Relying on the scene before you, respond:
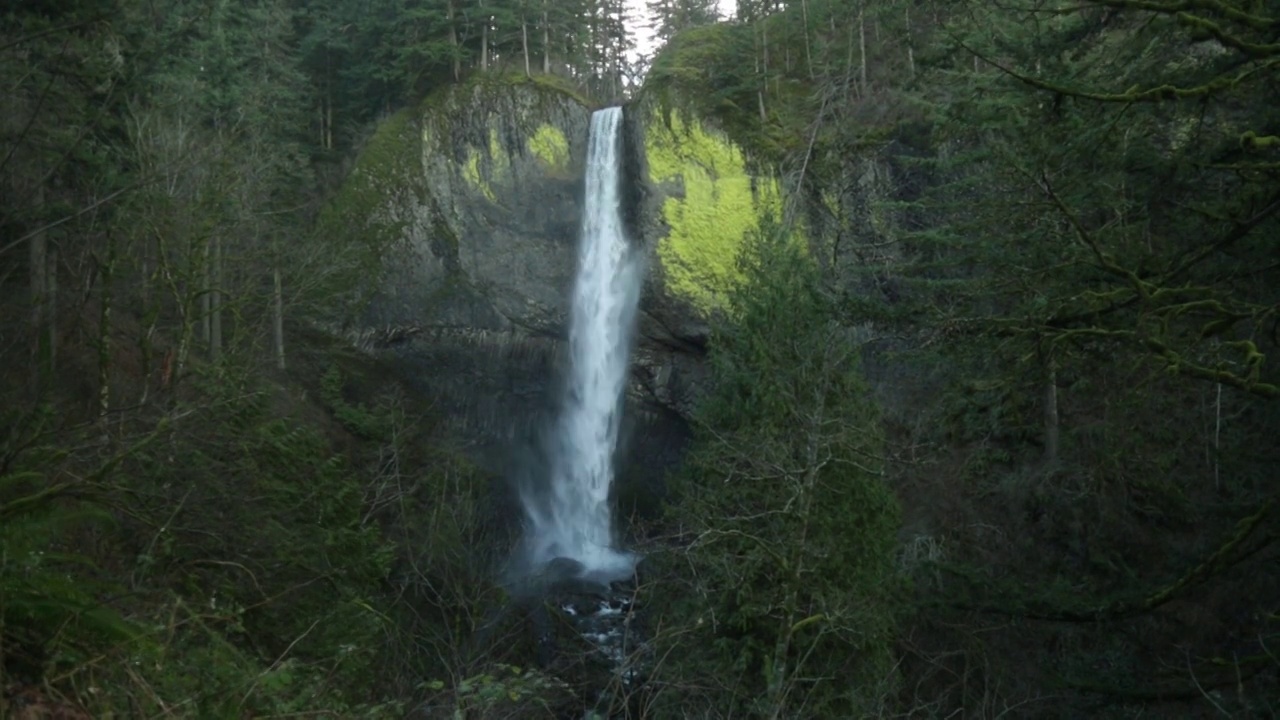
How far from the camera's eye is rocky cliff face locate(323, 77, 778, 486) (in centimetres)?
2683

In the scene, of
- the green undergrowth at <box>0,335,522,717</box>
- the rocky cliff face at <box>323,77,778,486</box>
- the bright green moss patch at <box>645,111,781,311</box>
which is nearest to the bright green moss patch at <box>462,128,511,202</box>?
the rocky cliff face at <box>323,77,778,486</box>

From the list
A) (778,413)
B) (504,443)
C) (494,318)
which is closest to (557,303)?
(494,318)

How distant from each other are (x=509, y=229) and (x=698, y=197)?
5.22 metres

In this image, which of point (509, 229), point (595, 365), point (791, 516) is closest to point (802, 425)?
point (791, 516)

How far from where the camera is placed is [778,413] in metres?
13.3

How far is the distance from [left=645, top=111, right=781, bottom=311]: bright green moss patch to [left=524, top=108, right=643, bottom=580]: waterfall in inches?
48.2

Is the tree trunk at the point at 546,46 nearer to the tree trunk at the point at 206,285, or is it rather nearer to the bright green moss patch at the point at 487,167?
the bright green moss patch at the point at 487,167

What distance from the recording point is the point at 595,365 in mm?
27500

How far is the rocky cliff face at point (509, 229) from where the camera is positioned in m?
26.8

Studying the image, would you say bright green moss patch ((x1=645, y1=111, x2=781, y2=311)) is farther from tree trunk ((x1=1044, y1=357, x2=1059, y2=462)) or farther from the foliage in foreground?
tree trunk ((x1=1044, y1=357, x2=1059, y2=462))

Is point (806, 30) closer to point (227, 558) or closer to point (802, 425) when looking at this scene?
point (802, 425)

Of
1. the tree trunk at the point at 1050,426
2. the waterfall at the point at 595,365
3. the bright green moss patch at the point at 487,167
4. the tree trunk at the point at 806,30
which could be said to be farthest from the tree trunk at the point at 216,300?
the tree trunk at the point at 806,30

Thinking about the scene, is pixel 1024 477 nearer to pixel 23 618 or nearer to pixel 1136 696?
pixel 1136 696

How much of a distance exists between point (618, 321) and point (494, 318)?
3.42 meters
